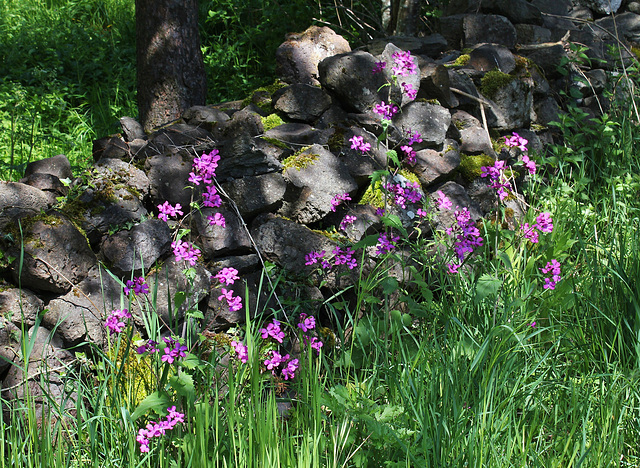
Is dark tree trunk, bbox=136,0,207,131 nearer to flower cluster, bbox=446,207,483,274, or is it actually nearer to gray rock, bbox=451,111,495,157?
gray rock, bbox=451,111,495,157

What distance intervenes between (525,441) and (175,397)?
1328 millimetres

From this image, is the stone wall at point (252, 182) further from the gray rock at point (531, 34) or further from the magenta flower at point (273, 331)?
the gray rock at point (531, 34)

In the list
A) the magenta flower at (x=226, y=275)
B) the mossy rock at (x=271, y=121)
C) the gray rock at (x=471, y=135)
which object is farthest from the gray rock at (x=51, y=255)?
the gray rock at (x=471, y=135)

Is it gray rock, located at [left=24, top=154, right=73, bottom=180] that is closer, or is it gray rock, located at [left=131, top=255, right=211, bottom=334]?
gray rock, located at [left=131, top=255, right=211, bottom=334]

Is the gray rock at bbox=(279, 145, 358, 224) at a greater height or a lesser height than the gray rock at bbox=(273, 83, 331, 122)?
Answer: lesser

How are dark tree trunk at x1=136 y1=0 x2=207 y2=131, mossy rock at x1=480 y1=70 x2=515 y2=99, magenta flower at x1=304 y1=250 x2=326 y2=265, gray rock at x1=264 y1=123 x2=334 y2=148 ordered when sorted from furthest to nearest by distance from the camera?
mossy rock at x1=480 y1=70 x2=515 y2=99, dark tree trunk at x1=136 y1=0 x2=207 y2=131, gray rock at x1=264 y1=123 x2=334 y2=148, magenta flower at x1=304 y1=250 x2=326 y2=265

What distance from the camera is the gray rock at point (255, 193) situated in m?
3.07

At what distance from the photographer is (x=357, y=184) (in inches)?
136

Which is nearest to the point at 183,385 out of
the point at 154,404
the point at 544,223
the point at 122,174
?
the point at 154,404

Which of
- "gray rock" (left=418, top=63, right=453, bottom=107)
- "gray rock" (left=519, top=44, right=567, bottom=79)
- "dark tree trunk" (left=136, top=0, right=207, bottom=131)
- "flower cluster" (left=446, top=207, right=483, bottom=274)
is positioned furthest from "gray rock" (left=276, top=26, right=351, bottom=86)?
"gray rock" (left=519, top=44, right=567, bottom=79)

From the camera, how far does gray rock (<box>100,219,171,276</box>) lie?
2.74 m

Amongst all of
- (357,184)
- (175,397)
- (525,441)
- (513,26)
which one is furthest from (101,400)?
(513,26)

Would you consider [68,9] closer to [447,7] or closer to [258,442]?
[447,7]

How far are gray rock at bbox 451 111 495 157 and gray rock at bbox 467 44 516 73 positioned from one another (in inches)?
27.7
